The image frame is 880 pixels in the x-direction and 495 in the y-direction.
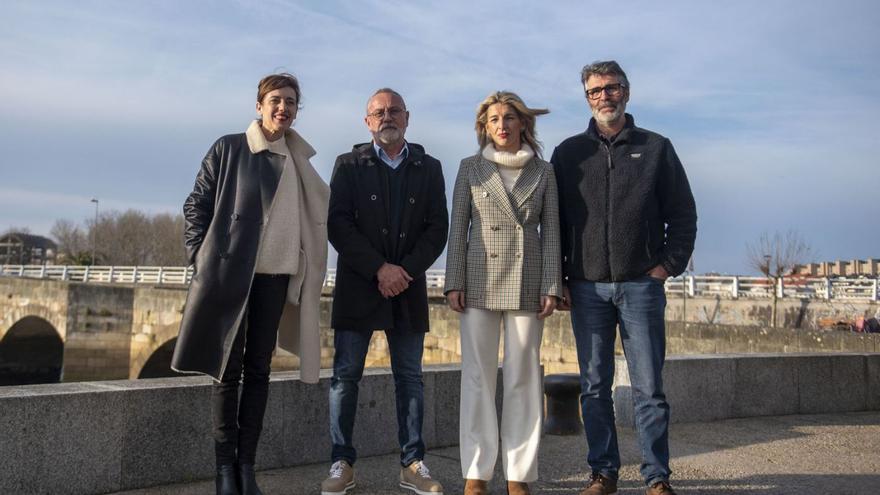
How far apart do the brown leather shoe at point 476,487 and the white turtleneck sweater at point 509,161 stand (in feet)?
4.83

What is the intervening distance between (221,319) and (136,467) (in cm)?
102

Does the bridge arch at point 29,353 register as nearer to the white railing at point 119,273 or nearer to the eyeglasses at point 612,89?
the white railing at point 119,273

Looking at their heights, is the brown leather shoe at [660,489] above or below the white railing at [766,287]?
below

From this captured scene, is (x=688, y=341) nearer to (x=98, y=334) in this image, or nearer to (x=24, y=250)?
(x=98, y=334)

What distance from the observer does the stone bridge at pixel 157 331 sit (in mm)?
12594

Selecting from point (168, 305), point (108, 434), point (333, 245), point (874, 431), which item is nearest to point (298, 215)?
point (333, 245)

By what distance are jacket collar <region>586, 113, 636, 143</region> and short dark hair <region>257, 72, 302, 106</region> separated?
154 centimetres

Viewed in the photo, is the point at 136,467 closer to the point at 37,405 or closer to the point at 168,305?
the point at 37,405

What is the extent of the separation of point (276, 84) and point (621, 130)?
1.79 metres

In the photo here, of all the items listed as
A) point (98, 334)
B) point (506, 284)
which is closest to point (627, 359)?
point (506, 284)

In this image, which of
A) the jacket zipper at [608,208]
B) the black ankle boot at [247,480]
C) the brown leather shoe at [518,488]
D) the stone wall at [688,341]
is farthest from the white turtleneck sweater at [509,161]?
the stone wall at [688,341]

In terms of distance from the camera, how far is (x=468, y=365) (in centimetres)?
394

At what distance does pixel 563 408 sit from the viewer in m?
5.89

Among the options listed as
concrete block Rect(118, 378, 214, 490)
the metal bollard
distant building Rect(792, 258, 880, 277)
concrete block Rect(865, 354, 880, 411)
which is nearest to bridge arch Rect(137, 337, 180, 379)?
the metal bollard
